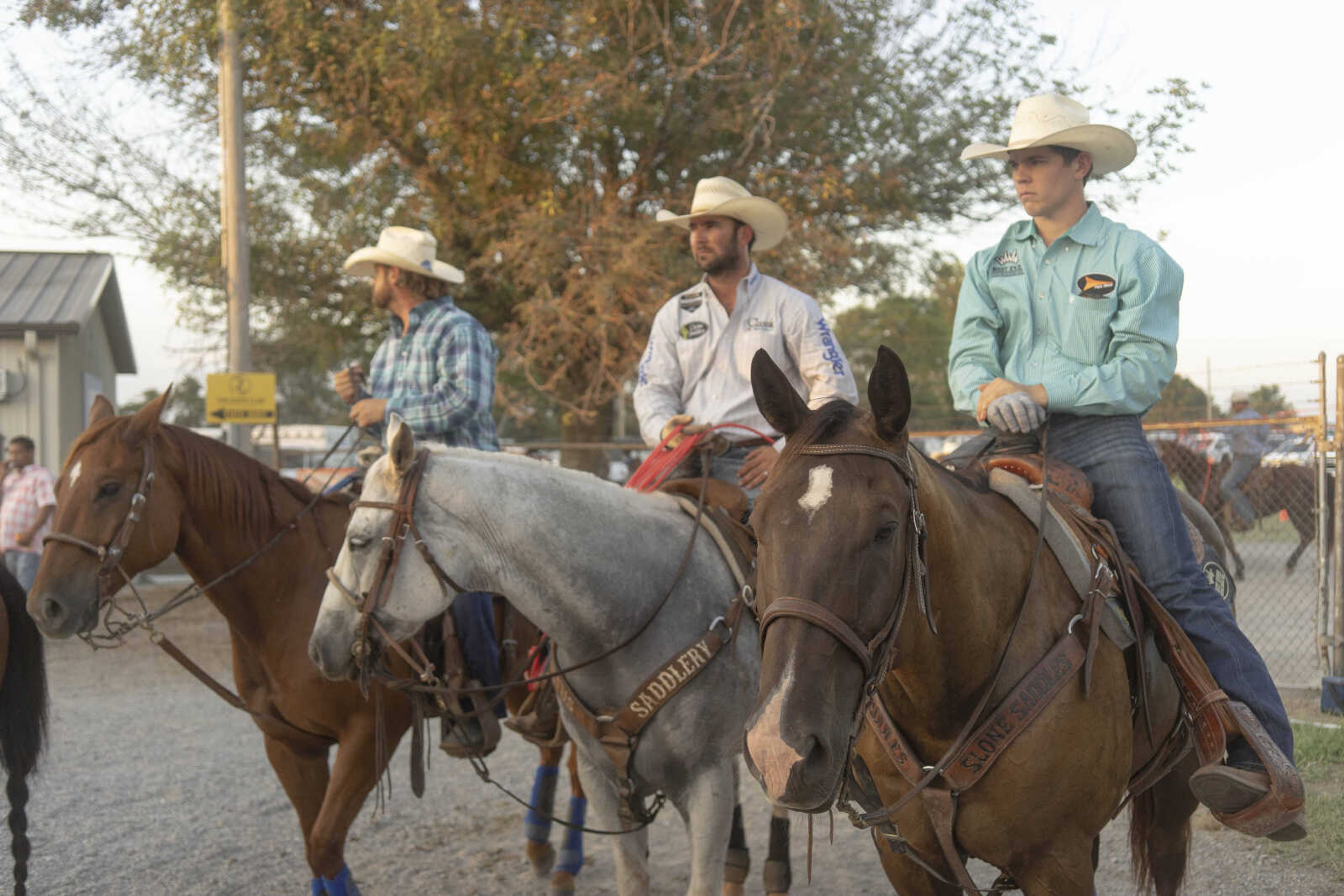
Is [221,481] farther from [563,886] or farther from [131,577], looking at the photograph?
[563,886]

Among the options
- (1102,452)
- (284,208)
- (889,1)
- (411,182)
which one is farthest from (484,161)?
(1102,452)

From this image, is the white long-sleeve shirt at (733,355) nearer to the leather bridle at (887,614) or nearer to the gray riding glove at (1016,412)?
the gray riding glove at (1016,412)

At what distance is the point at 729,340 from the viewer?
4488mm

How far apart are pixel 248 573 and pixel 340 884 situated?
1280 mm

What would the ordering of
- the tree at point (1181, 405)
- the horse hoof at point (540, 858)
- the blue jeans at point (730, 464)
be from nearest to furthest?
the blue jeans at point (730, 464)
the horse hoof at point (540, 858)
the tree at point (1181, 405)

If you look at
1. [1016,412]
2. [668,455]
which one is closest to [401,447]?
[668,455]

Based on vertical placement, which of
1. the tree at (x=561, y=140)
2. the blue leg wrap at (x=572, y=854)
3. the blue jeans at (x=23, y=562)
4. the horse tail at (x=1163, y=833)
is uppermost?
the tree at (x=561, y=140)

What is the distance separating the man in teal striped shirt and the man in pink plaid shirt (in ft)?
33.9

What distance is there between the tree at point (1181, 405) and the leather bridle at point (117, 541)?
1022 cm

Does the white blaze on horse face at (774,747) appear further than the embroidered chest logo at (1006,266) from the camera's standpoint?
No

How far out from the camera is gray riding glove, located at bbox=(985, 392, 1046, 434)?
9.86 feet

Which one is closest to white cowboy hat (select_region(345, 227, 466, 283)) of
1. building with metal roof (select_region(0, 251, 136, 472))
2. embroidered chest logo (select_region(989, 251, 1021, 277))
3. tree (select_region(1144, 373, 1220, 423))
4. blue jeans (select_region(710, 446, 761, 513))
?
blue jeans (select_region(710, 446, 761, 513))

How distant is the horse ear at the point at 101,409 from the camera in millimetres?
4457

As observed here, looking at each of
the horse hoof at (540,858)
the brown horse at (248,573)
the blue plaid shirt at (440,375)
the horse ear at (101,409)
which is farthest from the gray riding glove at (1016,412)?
the horse ear at (101,409)
